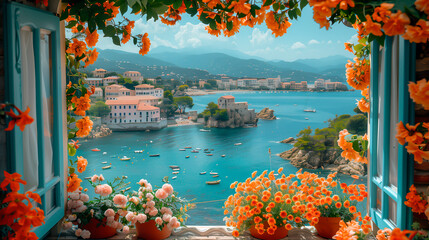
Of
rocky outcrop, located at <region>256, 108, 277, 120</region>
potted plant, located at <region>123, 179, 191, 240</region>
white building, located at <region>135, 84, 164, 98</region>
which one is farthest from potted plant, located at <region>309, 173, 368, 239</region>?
rocky outcrop, located at <region>256, 108, 277, 120</region>

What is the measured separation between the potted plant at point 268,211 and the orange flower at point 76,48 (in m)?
1.33

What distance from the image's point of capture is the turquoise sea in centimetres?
929

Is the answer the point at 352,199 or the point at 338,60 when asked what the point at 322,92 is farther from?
the point at 352,199

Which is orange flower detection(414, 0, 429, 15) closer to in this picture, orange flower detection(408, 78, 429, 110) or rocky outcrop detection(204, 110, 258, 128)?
orange flower detection(408, 78, 429, 110)

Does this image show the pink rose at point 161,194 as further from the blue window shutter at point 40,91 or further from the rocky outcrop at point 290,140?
the rocky outcrop at point 290,140

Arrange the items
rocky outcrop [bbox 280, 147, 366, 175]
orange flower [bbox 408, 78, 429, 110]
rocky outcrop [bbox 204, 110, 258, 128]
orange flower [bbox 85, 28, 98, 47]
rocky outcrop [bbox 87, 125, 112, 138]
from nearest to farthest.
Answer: orange flower [bbox 408, 78, 429, 110]
orange flower [bbox 85, 28, 98, 47]
rocky outcrop [bbox 87, 125, 112, 138]
rocky outcrop [bbox 204, 110, 258, 128]
rocky outcrop [bbox 280, 147, 366, 175]

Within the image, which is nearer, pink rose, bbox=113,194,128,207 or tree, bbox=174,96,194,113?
pink rose, bbox=113,194,128,207

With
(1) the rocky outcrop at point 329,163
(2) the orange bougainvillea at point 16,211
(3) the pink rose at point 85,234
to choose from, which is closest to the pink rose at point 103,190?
(3) the pink rose at point 85,234

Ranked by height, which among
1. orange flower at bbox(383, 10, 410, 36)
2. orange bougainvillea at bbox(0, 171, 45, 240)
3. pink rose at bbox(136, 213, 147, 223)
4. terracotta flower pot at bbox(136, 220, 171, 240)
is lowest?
terracotta flower pot at bbox(136, 220, 171, 240)

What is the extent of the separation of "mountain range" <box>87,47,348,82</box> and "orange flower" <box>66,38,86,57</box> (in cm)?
560

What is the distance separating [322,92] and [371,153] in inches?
263

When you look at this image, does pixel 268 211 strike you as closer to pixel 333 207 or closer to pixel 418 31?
pixel 333 207

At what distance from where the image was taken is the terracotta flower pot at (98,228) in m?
2.29

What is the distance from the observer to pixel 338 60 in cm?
980
